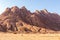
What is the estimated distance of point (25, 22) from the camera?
8825 centimetres

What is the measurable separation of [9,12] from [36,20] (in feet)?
58.9

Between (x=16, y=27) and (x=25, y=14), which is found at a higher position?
(x=25, y=14)

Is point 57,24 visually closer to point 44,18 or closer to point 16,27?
point 44,18

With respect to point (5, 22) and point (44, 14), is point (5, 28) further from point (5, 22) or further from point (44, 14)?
point (44, 14)

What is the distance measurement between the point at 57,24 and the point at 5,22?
3365 centimetres

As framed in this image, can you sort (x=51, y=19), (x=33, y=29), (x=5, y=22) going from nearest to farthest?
(x=33, y=29), (x=5, y=22), (x=51, y=19)

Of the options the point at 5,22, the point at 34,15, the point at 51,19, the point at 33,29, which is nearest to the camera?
the point at 33,29

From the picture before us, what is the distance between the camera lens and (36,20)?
9175cm

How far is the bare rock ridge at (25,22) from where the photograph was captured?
82.4 m

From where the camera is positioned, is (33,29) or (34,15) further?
(34,15)

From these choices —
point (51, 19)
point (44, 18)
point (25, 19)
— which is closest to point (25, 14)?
point (25, 19)

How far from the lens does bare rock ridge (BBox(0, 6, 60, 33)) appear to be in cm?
8244

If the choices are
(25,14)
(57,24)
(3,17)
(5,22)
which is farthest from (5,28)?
(57,24)

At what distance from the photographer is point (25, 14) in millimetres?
97000
